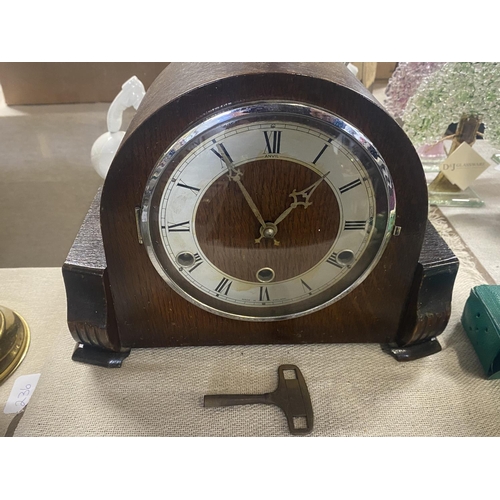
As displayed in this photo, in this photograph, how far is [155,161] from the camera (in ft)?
2.48

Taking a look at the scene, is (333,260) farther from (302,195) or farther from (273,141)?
(273,141)

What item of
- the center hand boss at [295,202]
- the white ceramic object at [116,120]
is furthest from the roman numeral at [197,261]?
the white ceramic object at [116,120]

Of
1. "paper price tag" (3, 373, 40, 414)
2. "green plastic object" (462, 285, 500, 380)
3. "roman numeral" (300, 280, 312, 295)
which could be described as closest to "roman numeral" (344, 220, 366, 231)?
"roman numeral" (300, 280, 312, 295)

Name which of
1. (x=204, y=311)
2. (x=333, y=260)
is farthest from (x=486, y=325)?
(x=204, y=311)

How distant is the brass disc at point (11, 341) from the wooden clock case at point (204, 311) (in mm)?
145

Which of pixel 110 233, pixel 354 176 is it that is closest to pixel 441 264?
pixel 354 176

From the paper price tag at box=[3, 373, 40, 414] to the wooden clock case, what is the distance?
0.34ft

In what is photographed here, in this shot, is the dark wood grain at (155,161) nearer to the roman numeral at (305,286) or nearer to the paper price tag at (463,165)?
the roman numeral at (305,286)

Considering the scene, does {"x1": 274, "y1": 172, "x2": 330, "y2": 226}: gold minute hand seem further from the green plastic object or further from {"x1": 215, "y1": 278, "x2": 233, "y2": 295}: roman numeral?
the green plastic object

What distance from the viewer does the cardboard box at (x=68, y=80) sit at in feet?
4.15
